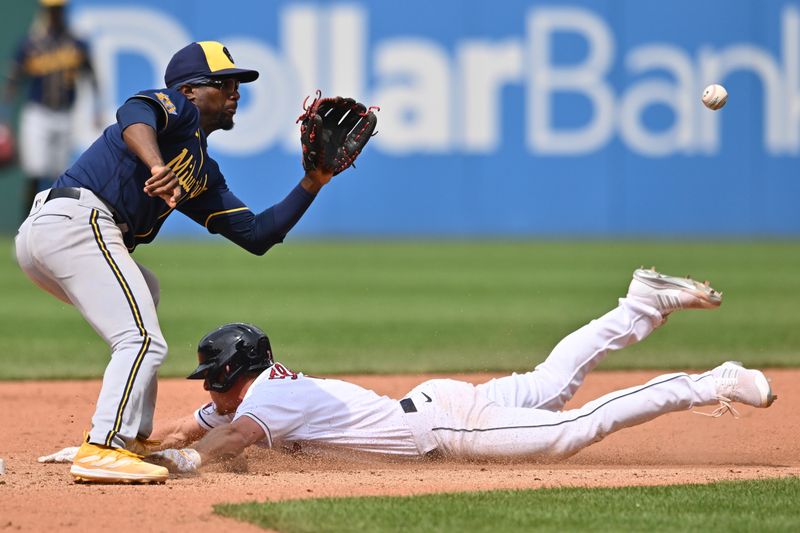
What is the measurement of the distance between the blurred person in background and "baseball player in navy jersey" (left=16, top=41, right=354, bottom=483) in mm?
11308

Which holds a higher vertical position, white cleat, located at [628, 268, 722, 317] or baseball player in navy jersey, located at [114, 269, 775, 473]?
white cleat, located at [628, 268, 722, 317]

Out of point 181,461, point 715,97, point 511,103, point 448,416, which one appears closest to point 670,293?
point 448,416

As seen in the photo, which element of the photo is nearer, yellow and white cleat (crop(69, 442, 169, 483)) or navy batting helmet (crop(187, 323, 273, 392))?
yellow and white cleat (crop(69, 442, 169, 483))

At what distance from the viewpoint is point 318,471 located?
514 centimetres

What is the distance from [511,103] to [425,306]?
25.7ft

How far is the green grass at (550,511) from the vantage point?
154 inches

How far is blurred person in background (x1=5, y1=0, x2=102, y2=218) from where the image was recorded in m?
16.2

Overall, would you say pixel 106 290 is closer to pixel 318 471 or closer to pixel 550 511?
pixel 318 471

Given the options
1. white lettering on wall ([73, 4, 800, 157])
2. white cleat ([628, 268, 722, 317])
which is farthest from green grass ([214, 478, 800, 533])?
white lettering on wall ([73, 4, 800, 157])

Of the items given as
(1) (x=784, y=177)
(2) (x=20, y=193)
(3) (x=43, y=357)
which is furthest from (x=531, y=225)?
(3) (x=43, y=357)

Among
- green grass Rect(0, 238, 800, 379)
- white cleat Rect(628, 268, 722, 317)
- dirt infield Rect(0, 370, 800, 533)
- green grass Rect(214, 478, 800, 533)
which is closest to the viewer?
green grass Rect(214, 478, 800, 533)

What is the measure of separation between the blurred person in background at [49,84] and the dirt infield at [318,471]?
385 inches

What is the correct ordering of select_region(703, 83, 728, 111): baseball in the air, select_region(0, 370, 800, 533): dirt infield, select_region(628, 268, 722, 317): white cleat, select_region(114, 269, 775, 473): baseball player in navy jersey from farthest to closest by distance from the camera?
select_region(703, 83, 728, 111): baseball in the air → select_region(628, 268, 722, 317): white cleat → select_region(114, 269, 775, 473): baseball player in navy jersey → select_region(0, 370, 800, 533): dirt infield

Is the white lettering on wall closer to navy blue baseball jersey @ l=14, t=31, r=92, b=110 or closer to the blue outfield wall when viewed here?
the blue outfield wall
